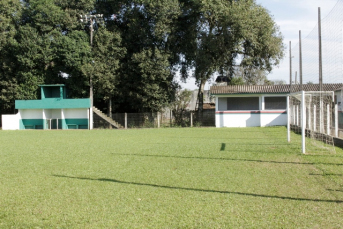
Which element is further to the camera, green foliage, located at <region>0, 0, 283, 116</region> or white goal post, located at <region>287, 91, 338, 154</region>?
green foliage, located at <region>0, 0, 283, 116</region>

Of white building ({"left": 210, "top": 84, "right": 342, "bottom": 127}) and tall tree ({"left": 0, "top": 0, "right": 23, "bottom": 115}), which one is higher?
tall tree ({"left": 0, "top": 0, "right": 23, "bottom": 115})

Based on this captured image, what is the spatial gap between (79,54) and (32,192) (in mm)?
27275

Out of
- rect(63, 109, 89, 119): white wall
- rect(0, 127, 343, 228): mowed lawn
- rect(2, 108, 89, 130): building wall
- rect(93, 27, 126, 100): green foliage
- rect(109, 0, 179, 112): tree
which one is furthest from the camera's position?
rect(63, 109, 89, 119): white wall

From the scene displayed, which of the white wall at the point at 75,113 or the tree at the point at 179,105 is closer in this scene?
the white wall at the point at 75,113

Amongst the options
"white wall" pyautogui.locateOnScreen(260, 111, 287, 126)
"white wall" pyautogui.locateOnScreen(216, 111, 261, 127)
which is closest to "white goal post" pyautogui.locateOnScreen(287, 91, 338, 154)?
"white wall" pyautogui.locateOnScreen(260, 111, 287, 126)

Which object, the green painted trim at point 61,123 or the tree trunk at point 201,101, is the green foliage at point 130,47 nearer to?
the tree trunk at point 201,101

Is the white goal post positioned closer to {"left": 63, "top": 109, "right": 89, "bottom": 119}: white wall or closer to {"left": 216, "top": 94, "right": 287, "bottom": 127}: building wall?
{"left": 216, "top": 94, "right": 287, "bottom": 127}: building wall

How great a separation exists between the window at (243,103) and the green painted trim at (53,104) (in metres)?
13.2

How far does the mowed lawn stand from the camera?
17.0ft

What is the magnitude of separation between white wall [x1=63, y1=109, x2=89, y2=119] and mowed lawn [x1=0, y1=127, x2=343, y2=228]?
22.9 meters

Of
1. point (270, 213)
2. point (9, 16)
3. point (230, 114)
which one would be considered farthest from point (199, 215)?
point (9, 16)

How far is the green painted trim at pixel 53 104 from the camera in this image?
33.2 m

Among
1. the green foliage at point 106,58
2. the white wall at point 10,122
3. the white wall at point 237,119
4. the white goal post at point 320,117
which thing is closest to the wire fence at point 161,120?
the white wall at point 237,119

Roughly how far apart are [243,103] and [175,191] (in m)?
26.2
